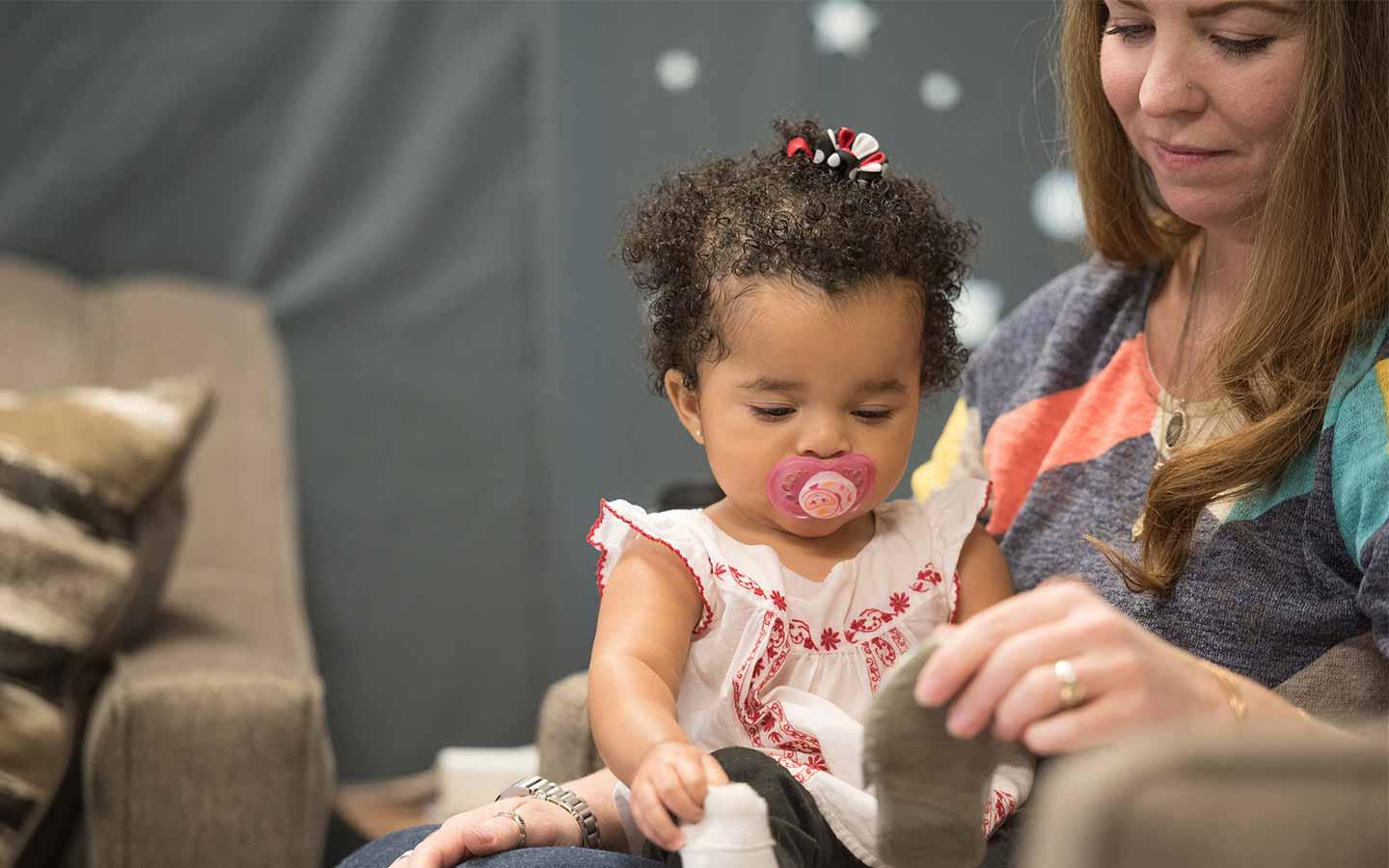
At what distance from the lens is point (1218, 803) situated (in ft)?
2.19

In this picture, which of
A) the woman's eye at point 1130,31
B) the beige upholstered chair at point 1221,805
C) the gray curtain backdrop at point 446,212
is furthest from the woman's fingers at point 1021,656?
the gray curtain backdrop at point 446,212

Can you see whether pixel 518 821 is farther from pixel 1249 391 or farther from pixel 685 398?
pixel 1249 391

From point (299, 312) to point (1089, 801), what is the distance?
237 centimetres

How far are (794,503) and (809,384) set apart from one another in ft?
0.32

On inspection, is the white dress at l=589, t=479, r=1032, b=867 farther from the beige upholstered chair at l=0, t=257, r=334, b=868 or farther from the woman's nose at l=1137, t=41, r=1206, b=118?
the beige upholstered chair at l=0, t=257, r=334, b=868

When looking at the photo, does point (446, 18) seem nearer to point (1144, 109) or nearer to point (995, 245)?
point (995, 245)

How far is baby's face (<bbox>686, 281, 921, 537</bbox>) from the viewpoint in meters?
1.23

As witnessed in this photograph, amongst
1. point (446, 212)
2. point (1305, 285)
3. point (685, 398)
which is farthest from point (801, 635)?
point (446, 212)

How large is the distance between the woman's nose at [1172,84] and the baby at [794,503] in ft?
0.68

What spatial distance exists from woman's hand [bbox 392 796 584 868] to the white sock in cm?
29

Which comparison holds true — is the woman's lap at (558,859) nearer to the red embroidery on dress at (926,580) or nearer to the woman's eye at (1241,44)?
the red embroidery on dress at (926,580)

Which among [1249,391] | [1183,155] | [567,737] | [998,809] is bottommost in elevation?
[567,737]

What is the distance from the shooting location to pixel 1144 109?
1.25m

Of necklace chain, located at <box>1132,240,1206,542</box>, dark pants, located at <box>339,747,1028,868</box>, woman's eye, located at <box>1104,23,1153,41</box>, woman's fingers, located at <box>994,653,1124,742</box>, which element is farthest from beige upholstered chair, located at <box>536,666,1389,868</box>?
woman's eye, located at <box>1104,23,1153,41</box>
